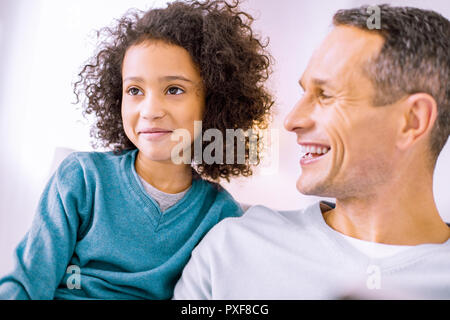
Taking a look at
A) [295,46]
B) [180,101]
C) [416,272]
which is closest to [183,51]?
[180,101]

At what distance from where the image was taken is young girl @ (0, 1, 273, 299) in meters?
1.21

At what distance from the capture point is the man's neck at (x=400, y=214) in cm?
112

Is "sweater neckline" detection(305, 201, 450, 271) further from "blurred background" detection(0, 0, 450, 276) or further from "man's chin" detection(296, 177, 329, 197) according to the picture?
"blurred background" detection(0, 0, 450, 276)

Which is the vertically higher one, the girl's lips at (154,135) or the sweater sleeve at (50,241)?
the girl's lips at (154,135)

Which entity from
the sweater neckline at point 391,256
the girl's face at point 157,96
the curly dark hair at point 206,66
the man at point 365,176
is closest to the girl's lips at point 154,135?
the girl's face at point 157,96

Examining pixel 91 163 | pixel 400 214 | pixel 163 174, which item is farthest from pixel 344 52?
pixel 91 163

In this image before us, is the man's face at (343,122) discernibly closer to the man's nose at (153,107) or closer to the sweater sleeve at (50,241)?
the man's nose at (153,107)

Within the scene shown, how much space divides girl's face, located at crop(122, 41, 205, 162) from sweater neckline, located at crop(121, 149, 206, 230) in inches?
3.7

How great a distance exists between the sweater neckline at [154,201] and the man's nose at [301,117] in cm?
40

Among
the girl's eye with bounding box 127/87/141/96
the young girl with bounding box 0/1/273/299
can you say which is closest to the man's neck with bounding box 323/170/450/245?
the young girl with bounding box 0/1/273/299

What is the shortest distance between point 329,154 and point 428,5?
0.67 m

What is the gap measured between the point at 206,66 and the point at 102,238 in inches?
22.6

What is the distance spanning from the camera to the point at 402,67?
1050 mm

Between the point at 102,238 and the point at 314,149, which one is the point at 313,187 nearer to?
the point at 314,149
